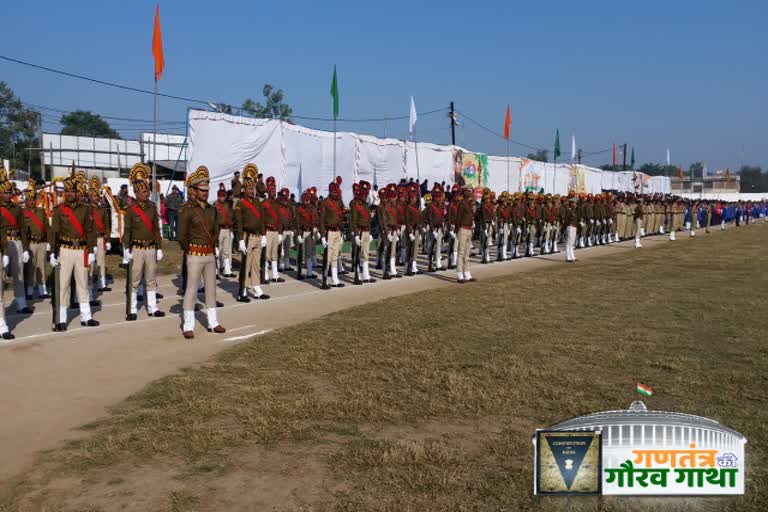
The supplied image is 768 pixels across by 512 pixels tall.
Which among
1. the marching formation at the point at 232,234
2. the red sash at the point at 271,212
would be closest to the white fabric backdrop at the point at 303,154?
the marching formation at the point at 232,234

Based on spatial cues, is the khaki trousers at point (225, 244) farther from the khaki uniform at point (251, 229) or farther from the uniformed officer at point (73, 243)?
the uniformed officer at point (73, 243)

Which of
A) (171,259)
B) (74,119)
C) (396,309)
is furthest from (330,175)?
(74,119)

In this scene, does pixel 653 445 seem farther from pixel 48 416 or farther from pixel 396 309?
pixel 396 309

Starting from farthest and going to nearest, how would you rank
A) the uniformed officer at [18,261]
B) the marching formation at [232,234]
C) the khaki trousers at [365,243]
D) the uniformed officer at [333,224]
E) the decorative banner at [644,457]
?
the khaki trousers at [365,243] → the uniformed officer at [333,224] → the uniformed officer at [18,261] → the marching formation at [232,234] → the decorative banner at [644,457]

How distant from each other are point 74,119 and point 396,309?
90063 mm

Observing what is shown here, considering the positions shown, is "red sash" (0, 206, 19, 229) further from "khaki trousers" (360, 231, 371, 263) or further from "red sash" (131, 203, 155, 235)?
"khaki trousers" (360, 231, 371, 263)

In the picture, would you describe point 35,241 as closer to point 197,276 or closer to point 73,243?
point 73,243

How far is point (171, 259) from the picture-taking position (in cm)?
1961

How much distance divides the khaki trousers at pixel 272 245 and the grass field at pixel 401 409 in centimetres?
501

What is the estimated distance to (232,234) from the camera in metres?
19.2

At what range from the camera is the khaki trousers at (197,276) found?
9.81m

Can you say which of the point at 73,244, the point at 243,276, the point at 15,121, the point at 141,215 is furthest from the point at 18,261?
the point at 15,121

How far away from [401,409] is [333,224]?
9570 mm

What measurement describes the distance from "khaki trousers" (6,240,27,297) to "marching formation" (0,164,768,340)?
0.06ft
